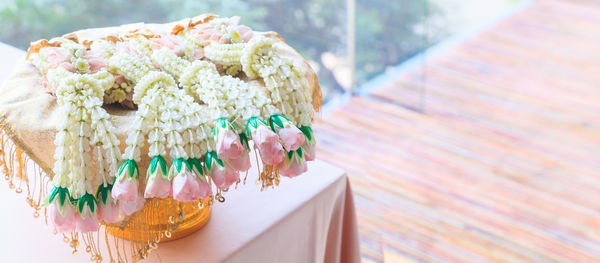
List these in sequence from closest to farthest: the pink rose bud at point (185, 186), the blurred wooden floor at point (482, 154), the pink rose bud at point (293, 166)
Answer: the pink rose bud at point (185, 186) → the pink rose bud at point (293, 166) → the blurred wooden floor at point (482, 154)

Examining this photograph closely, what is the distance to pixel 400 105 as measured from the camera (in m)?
2.94

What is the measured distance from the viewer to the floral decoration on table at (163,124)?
77cm

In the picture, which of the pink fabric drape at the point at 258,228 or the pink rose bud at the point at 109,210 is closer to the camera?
the pink rose bud at the point at 109,210

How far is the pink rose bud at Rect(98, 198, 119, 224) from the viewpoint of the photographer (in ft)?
2.59

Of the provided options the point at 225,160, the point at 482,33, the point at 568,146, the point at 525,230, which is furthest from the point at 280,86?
the point at 482,33

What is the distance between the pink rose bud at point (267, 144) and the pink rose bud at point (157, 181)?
0.38ft

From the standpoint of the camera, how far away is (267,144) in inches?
30.9

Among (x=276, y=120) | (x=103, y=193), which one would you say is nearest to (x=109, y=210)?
(x=103, y=193)

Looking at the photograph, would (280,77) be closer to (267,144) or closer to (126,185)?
(267,144)

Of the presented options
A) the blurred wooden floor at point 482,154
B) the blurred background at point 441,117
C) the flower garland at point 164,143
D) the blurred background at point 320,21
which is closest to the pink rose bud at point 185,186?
the flower garland at point 164,143

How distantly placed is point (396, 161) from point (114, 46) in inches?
65.7

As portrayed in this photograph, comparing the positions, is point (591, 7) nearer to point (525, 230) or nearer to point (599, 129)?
point (599, 129)

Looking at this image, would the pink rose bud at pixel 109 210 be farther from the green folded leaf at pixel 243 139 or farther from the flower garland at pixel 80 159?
the green folded leaf at pixel 243 139

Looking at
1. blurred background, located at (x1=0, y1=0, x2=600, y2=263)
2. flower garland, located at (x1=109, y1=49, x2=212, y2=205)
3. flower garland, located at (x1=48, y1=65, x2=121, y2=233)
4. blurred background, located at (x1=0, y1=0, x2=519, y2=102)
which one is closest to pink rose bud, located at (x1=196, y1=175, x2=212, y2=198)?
flower garland, located at (x1=109, y1=49, x2=212, y2=205)
